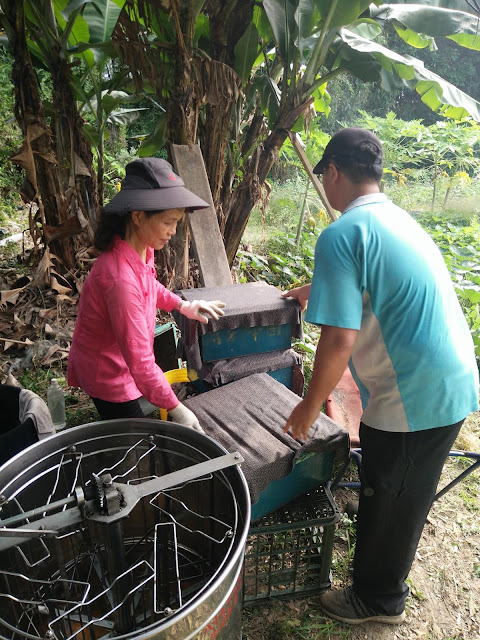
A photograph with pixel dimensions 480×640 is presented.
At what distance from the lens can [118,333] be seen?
4.81 feet

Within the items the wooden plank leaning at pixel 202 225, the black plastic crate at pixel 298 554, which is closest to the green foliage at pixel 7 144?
the wooden plank leaning at pixel 202 225

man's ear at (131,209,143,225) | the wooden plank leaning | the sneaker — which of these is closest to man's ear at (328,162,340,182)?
man's ear at (131,209,143,225)

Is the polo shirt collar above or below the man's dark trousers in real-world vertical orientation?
above

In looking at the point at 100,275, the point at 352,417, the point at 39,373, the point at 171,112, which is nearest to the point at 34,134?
the point at 171,112

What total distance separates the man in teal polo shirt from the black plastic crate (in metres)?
0.23

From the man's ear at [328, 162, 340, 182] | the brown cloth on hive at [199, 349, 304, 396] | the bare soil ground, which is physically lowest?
the bare soil ground

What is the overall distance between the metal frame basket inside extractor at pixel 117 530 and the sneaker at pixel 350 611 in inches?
27.6

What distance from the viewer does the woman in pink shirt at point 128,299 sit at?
146cm

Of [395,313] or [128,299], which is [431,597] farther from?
[128,299]

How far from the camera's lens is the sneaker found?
1830 millimetres

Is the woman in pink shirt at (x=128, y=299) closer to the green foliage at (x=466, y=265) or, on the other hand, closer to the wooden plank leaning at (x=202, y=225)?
the wooden plank leaning at (x=202, y=225)

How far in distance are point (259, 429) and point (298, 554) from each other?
57 cm

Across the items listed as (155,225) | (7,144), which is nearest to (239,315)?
(155,225)

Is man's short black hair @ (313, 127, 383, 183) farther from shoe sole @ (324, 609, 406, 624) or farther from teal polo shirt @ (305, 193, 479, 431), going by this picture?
shoe sole @ (324, 609, 406, 624)
